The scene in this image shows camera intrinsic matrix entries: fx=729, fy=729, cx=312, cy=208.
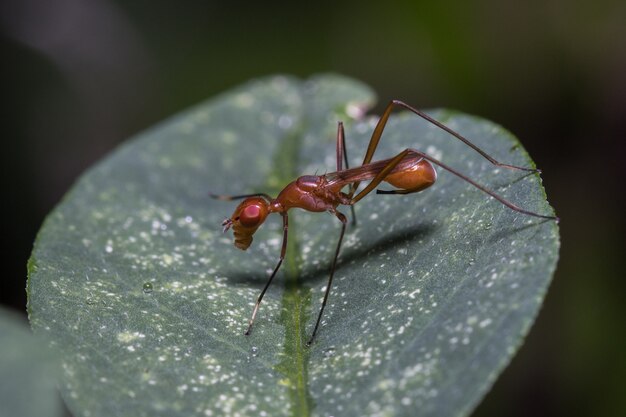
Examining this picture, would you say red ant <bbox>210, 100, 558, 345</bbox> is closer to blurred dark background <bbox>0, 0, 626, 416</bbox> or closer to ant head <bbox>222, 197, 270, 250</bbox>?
ant head <bbox>222, 197, 270, 250</bbox>

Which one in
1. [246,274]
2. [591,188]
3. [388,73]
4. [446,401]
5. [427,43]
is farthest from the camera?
[388,73]

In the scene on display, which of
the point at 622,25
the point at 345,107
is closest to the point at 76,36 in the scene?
the point at 345,107

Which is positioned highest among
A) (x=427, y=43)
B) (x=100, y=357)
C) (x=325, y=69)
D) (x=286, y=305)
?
(x=325, y=69)

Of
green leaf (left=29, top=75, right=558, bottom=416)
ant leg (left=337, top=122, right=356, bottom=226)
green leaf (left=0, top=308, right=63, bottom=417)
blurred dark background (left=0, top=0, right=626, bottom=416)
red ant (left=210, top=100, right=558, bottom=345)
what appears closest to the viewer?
green leaf (left=0, top=308, right=63, bottom=417)

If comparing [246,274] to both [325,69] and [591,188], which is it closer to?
[591,188]

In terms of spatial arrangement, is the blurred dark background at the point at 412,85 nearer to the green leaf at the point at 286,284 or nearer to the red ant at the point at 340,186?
the green leaf at the point at 286,284

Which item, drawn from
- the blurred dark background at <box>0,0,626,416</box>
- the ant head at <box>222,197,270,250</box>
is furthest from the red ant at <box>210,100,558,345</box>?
the blurred dark background at <box>0,0,626,416</box>

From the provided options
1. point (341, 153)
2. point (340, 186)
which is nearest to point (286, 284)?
point (340, 186)
